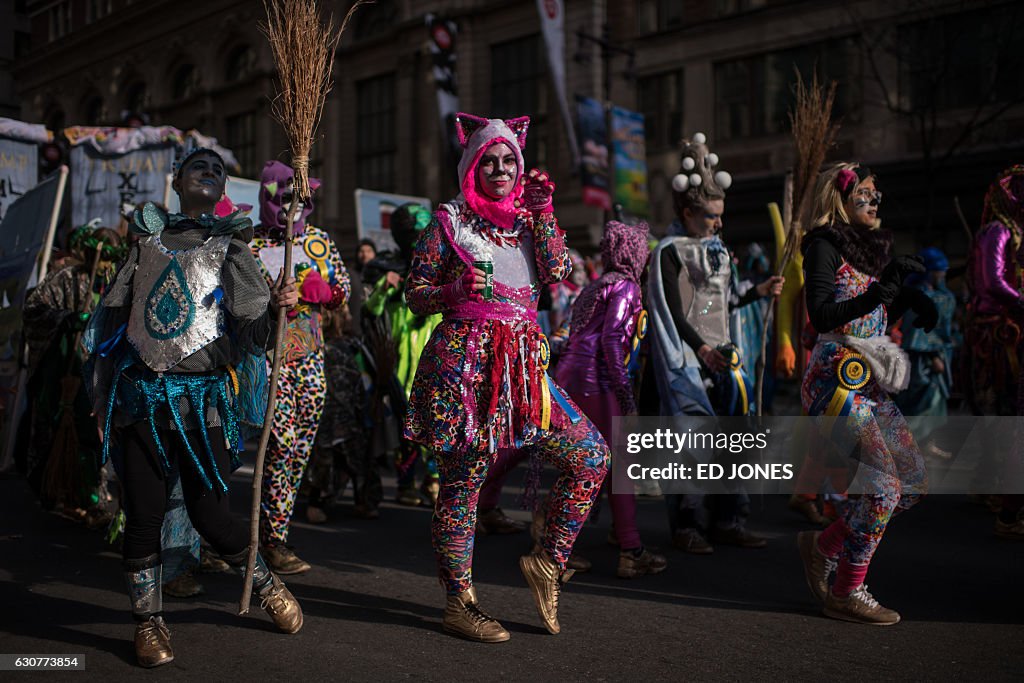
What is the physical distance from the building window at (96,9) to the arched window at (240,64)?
15.4ft

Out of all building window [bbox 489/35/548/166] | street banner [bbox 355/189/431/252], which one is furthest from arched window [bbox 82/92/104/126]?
street banner [bbox 355/189/431/252]

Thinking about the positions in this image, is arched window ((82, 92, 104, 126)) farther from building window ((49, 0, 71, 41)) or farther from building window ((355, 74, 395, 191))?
building window ((355, 74, 395, 191))

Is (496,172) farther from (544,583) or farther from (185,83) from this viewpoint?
(185,83)

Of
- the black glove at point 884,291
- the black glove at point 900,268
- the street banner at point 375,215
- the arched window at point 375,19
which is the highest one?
the arched window at point 375,19

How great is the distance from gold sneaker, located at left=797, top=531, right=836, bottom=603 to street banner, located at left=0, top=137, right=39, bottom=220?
9044mm

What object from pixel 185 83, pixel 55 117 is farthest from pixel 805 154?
pixel 55 117

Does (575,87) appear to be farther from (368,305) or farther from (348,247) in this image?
(368,305)

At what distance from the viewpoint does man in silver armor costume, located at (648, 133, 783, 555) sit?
18.8ft

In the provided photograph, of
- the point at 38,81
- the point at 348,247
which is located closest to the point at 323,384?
the point at 348,247

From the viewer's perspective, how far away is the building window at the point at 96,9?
33.6m

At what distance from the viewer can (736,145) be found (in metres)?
22.5

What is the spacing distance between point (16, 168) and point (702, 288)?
27.2 feet

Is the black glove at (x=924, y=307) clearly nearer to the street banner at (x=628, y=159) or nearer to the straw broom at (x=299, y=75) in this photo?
the straw broom at (x=299, y=75)

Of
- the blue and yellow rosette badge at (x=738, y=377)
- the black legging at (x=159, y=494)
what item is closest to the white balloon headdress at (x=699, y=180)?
the blue and yellow rosette badge at (x=738, y=377)
